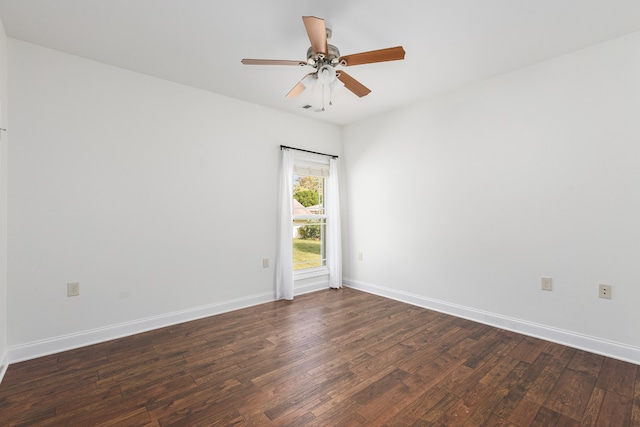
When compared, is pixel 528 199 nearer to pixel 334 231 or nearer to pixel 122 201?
pixel 334 231

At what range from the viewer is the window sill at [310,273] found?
13.4 ft

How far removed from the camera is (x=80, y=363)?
2236 millimetres

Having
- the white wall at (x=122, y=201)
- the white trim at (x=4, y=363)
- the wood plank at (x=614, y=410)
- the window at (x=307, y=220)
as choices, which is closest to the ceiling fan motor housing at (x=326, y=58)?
the white wall at (x=122, y=201)

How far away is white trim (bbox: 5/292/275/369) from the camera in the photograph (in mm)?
2305

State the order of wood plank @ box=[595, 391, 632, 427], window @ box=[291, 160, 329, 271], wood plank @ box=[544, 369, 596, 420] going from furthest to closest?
window @ box=[291, 160, 329, 271]
wood plank @ box=[544, 369, 596, 420]
wood plank @ box=[595, 391, 632, 427]

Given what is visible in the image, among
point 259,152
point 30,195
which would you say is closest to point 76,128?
point 30,195

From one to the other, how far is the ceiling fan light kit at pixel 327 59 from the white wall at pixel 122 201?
52.8 inches

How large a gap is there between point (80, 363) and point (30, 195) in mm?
1378

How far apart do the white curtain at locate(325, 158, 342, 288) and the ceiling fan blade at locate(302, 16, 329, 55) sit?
244cm

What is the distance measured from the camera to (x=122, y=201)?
275cm

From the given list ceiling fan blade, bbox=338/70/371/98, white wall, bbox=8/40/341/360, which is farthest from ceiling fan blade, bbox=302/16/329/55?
white wall, bbox=8/40/341/360

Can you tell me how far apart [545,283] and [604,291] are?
0.38 metres

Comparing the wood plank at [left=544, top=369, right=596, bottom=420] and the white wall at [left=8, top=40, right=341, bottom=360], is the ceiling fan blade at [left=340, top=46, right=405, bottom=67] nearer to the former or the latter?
the white wall at [left=8, top=40, right=341, bottom=360]

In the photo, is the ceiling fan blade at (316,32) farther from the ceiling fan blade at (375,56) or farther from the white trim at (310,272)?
the white trim at (310,272)
